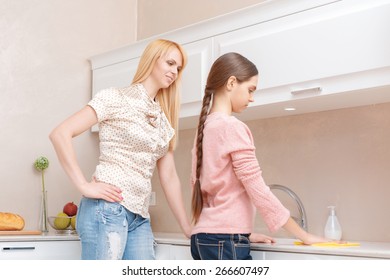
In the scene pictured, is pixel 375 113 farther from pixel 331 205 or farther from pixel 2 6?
pixel 2 6

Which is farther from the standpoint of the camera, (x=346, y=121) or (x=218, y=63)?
(x=346, y=121)

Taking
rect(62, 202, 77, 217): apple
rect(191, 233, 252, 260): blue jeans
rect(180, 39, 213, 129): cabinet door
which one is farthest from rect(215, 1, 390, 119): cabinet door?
rect(62, 202, 77, 217): apple

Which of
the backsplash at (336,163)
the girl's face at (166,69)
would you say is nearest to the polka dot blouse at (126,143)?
the girl's face at (166,69)

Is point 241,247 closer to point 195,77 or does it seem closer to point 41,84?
point 195,77

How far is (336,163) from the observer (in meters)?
2.66

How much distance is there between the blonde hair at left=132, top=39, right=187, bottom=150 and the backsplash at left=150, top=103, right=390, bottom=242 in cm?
71

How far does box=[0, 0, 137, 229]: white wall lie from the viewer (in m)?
3.27

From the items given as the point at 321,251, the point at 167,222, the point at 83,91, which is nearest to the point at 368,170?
the point at 321,251

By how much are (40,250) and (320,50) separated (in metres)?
1.54

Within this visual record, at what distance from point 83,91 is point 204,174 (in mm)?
1726

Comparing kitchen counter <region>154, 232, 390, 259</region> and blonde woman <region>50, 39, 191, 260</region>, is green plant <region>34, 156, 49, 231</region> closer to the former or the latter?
blonde woman <region>50, 39, 191, 260</region>

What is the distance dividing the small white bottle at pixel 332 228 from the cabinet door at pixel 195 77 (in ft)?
2.57

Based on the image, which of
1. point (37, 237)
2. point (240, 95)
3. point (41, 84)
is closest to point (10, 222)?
point (37, 237)

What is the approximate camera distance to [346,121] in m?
2.64
